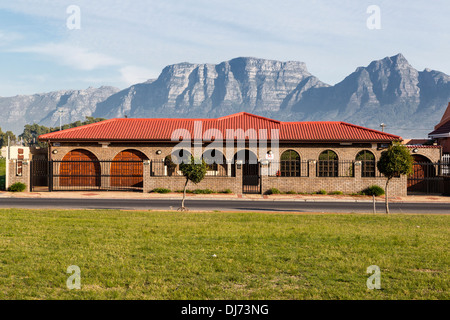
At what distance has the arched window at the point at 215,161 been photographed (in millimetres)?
34688

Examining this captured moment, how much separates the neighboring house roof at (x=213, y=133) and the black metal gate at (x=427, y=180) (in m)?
3.46

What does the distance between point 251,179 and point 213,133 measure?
4842 millimetres

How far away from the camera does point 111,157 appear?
34375mm

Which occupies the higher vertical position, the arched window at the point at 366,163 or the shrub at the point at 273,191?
the arched window at the point at 366,163

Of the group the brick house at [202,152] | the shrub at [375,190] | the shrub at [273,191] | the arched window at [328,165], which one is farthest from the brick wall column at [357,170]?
the shrub at [273,191]

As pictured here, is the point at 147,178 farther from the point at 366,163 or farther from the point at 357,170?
the point at 366,163

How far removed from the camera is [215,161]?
34844 millimetres

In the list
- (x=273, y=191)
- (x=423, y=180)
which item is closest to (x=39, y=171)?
(x=273, y=191)

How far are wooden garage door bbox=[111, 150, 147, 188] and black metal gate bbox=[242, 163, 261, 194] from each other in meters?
8.21

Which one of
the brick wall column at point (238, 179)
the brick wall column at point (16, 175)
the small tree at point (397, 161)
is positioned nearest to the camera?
the small tree at point (397, 161)

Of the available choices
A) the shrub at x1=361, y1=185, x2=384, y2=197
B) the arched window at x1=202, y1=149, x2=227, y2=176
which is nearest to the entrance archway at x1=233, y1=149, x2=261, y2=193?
the arched window at x1=202, y1=149, x2=227, y2=176

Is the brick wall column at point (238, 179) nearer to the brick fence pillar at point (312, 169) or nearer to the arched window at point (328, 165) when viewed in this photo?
the brick fence pillar at point (312, 169)
